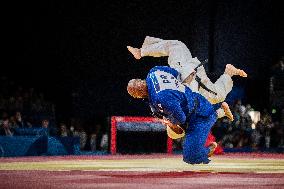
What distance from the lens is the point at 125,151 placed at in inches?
730

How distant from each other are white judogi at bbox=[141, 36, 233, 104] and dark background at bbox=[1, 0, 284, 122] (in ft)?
50.2

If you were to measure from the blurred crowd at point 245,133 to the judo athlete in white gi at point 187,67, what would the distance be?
12.6 m

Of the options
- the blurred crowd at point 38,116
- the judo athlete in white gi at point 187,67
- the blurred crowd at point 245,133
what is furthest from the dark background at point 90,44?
the judo athlete in white gi at point 187,67

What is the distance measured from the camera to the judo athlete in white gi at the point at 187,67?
25.8 feet

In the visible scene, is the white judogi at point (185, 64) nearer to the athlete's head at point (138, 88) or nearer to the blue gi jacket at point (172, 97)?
the blue gi jacket at point (172, 97)

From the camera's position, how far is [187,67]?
781cm

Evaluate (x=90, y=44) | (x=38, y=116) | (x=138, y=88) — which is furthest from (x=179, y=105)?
(x=90, y=44)

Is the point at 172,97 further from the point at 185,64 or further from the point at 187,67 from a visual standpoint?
the point at 185,64

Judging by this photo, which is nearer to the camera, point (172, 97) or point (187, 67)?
point (172, 97)

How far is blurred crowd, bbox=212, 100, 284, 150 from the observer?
2092 centimetres

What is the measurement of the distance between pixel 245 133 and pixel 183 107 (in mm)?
14184

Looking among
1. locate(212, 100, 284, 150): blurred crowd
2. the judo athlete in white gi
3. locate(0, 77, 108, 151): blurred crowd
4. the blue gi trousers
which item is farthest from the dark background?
the blue gi trousers

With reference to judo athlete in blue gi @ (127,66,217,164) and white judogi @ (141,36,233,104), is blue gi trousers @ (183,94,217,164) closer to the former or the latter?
judo athlete in blue gi @ (127,66,217,164)

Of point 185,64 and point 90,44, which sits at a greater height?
point 90,44
